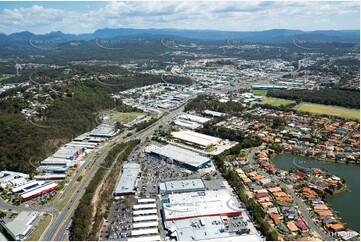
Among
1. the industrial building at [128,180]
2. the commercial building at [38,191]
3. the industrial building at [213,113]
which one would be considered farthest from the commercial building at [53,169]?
the industrial building at [213,113]

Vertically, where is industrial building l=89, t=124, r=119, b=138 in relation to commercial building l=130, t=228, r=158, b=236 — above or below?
below

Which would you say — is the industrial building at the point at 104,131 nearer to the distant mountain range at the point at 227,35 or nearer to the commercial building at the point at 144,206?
the commercial building at the point at 144,206

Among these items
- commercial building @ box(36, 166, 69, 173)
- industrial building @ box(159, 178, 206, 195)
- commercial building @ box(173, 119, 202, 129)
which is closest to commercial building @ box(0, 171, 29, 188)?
commercial building @ box(36, 166, 69, 173)

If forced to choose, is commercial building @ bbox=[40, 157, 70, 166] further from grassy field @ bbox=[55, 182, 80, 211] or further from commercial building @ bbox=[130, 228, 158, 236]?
commercial building @ bbox=[130, 228, 158, 236]

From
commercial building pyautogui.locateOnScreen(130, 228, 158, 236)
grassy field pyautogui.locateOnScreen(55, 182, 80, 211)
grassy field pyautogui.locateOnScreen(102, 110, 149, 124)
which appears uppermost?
commercial building pyautogui.locateOnScreen(130, 228, 158, 236)

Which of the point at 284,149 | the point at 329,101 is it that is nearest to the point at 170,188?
the point at 284,149

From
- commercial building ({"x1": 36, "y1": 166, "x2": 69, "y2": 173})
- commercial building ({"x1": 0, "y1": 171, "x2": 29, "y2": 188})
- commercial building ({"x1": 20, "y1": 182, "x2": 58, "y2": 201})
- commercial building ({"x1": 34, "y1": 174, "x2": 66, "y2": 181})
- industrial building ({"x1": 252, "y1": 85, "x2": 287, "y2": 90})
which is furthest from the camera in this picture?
industrial building ({"x1": 252, "y1": 85, "x2": 287, "y2": 90})

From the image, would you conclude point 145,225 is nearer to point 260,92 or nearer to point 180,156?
point 180,156
